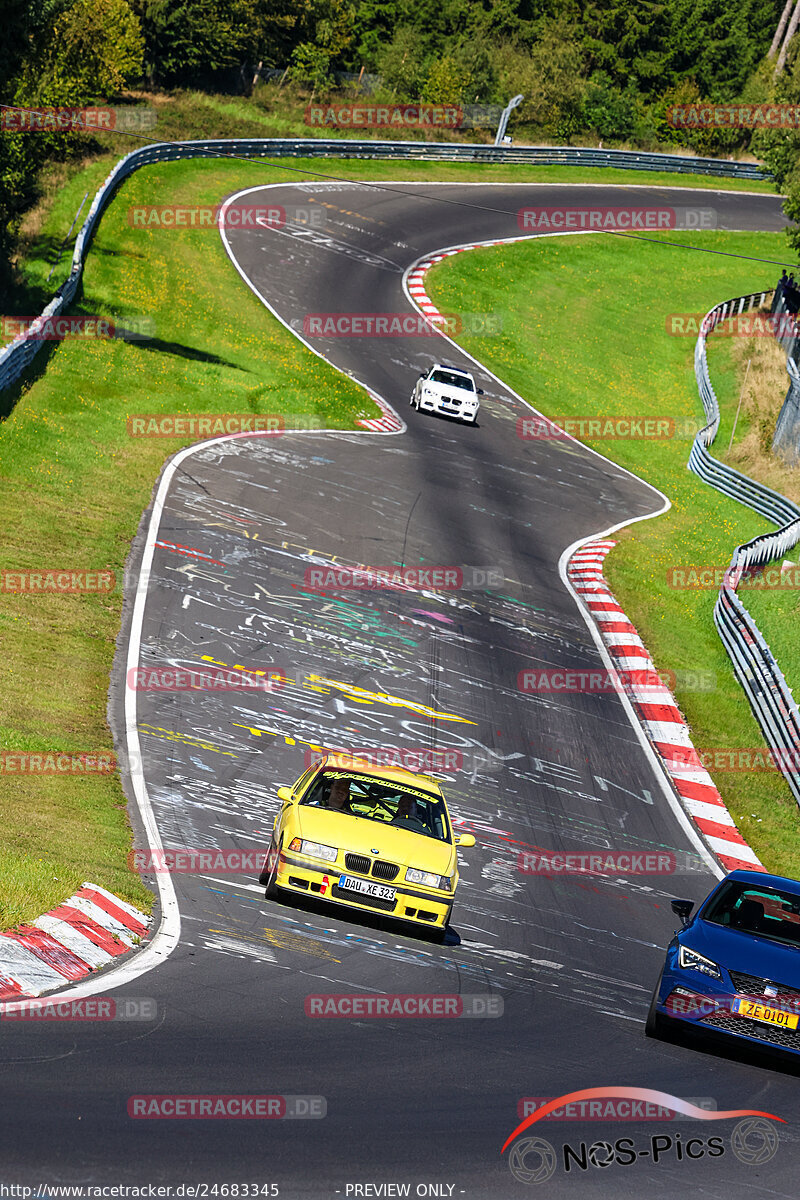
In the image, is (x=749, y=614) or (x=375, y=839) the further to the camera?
(x=749, y=614)

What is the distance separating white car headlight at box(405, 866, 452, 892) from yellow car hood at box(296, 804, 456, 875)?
39 mm

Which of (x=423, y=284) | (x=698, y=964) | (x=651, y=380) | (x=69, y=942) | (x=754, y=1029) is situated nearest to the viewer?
(x=69, y=942)

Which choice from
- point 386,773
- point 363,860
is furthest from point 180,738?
point 363,860

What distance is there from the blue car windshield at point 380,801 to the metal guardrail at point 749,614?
9.61m

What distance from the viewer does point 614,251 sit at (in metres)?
59.8

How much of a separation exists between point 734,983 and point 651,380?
3968cm

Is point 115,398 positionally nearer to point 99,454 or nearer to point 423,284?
point 99,454

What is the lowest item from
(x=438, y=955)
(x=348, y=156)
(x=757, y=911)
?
(x=438, y=955)

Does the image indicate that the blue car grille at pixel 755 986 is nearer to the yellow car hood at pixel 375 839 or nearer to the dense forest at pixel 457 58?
the yellow car hood at pixel 375 839

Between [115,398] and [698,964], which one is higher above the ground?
[698,964]

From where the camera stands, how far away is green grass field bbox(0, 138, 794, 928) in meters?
13.9

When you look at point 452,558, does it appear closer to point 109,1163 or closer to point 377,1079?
point 377,1079

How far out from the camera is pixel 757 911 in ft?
38.0

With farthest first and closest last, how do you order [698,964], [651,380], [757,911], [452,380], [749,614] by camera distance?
[651,380], [452,380], [749,614], [757,911], [698,964]
